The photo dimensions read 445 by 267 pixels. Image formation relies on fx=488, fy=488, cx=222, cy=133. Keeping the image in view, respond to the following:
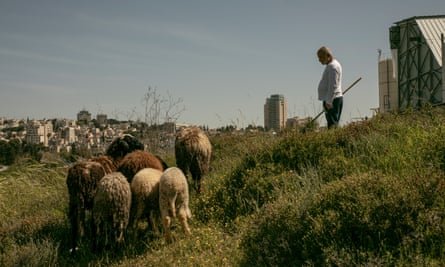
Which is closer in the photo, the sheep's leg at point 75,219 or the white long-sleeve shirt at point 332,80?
the sheep's leg at point 75,219

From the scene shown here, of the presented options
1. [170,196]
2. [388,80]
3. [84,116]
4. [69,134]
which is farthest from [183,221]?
[388,80]

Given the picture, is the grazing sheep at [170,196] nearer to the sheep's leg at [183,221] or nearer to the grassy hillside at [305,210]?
the sheep's leg at [183,221]

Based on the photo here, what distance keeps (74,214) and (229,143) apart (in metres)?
6.50

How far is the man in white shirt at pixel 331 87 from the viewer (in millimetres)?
10859

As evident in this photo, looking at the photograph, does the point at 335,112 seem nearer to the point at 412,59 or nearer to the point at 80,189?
the point at 80,189

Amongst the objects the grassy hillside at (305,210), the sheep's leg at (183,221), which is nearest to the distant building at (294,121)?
the grassy hillside at (305,210)

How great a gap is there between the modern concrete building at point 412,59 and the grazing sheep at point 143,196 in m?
26.4

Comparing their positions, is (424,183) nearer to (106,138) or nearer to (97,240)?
(97,240)

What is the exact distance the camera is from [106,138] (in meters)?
14.6

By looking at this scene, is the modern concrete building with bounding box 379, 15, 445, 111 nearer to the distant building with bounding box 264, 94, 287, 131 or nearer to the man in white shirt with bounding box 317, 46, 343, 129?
the distant building with bounding box 264, 94, 287, 131

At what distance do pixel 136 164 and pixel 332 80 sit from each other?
5207 mm

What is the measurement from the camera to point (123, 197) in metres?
6.67

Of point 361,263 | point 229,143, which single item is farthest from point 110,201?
point 229,143

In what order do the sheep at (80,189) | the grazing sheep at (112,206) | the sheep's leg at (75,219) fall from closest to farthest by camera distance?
the grazing sheep at (112,206)
the sheep at (80,189)
the sheep's leg at (75,219)
